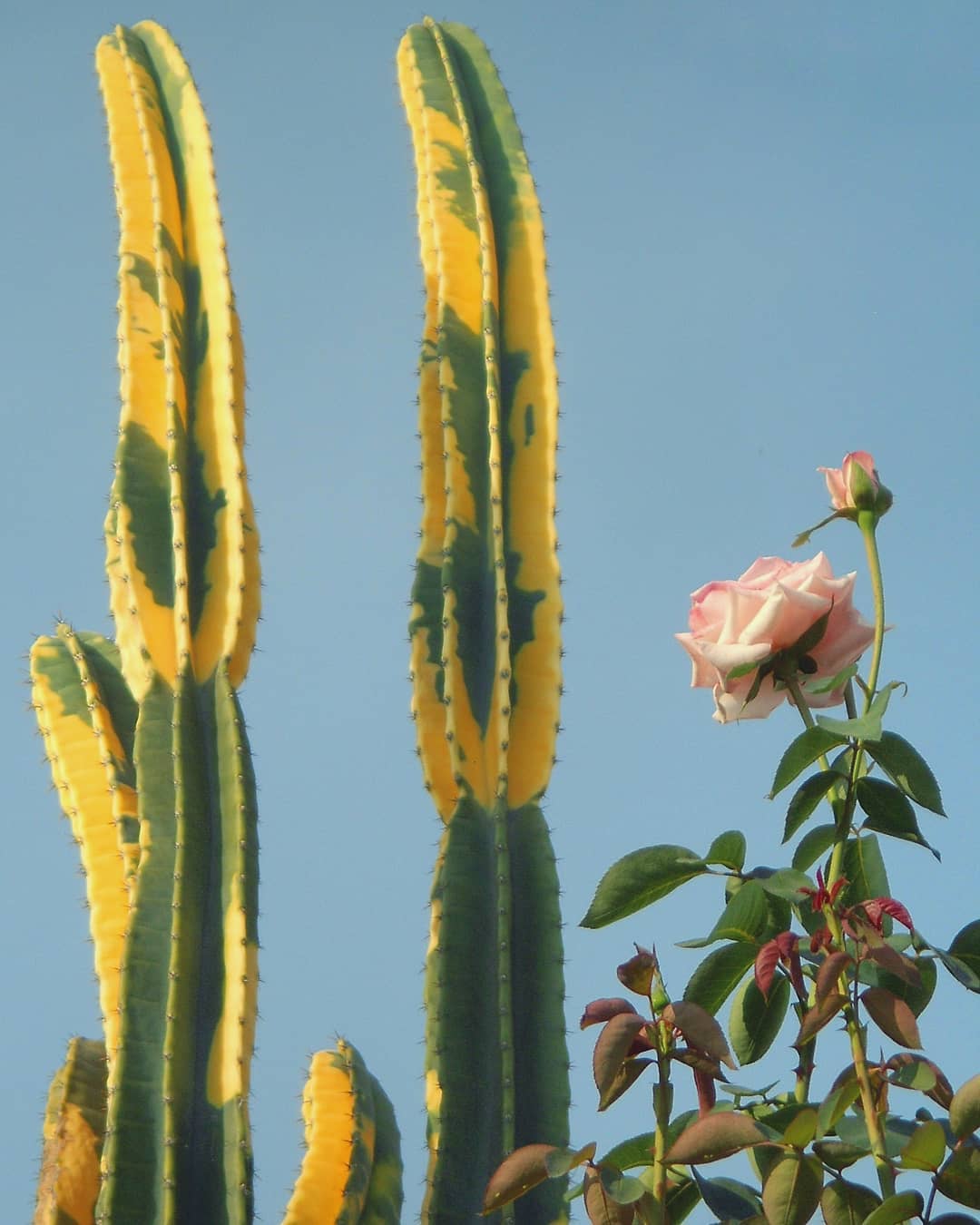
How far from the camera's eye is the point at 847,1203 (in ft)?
3.70

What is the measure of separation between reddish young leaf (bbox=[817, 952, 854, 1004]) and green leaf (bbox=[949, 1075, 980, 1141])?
4.3 inches

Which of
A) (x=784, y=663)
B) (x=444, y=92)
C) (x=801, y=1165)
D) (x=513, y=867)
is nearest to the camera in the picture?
(x=801, y=1165)

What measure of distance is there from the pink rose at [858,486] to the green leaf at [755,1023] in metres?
0.43

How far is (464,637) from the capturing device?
2.22 m

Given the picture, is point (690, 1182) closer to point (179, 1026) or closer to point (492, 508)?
point (179, 1026)

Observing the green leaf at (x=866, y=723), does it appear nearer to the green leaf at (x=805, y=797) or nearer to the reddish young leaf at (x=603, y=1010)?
the green leaf at (x=805, y=797)

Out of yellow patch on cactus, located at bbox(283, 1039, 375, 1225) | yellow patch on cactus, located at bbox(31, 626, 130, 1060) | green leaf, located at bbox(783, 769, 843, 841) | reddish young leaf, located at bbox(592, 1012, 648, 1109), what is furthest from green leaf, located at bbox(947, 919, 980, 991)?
yellow patch on cactus, located at bbox(31, 626, 130, 1060)

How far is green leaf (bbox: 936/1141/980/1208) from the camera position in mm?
1071

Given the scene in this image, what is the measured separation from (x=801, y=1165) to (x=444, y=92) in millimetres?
2114

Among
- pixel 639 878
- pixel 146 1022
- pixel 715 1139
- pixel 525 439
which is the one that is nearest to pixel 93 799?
pixel 146 1022

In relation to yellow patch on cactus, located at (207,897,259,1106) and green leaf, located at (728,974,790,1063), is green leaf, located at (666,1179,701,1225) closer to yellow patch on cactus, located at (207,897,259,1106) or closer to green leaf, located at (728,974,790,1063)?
green leaf, located at (728,974,790,1063)

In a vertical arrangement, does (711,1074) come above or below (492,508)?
below

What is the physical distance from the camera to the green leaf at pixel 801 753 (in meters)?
1.28

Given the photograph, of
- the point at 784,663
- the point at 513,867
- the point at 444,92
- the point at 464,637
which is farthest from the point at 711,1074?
the point at 444,92
